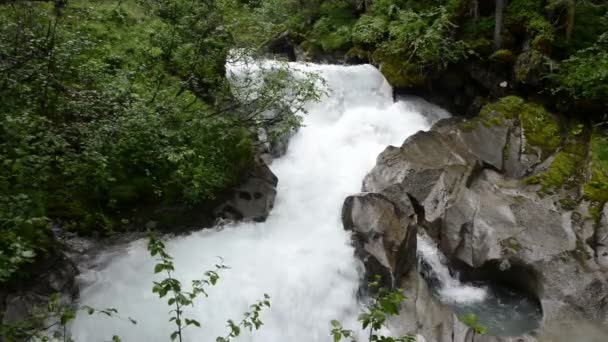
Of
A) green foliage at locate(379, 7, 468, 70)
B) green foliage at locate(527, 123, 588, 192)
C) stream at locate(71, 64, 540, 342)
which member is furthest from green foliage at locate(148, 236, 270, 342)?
green foliage at locate(379, 7, 468, 70)

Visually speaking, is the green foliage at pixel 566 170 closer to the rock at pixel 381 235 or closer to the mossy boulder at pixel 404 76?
the rock at pixel 381 235

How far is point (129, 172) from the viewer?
762cm

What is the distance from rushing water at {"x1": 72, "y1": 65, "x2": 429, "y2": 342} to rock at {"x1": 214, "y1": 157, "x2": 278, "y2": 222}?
0.76ft

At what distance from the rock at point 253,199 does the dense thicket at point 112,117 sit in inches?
11.6

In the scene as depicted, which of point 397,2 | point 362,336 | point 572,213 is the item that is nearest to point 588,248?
point 572,213

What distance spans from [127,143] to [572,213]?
8681mm

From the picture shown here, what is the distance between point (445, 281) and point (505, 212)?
1.91 meters

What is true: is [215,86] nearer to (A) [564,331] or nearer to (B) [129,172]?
(B) [129,172]

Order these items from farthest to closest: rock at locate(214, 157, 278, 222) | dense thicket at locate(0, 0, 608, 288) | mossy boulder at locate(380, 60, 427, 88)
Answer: mossy boulder at locate(380, 60, 427, 88) → rock at locate(214, 157, 278, 222) → dense thicket at locate(0, 0, 608, 288)

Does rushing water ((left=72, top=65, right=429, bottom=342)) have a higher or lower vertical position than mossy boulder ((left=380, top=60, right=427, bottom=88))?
lower

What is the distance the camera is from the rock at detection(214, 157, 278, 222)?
8.78 m

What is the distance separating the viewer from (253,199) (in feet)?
30.1

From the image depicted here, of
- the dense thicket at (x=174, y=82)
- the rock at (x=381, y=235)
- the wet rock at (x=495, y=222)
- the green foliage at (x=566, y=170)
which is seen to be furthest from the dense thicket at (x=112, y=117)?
the green foliage at (x=566, y=170)

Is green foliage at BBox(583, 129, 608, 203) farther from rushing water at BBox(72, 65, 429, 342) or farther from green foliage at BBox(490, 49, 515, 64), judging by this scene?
rushing water at BBox(72, 65, 429, 342)
